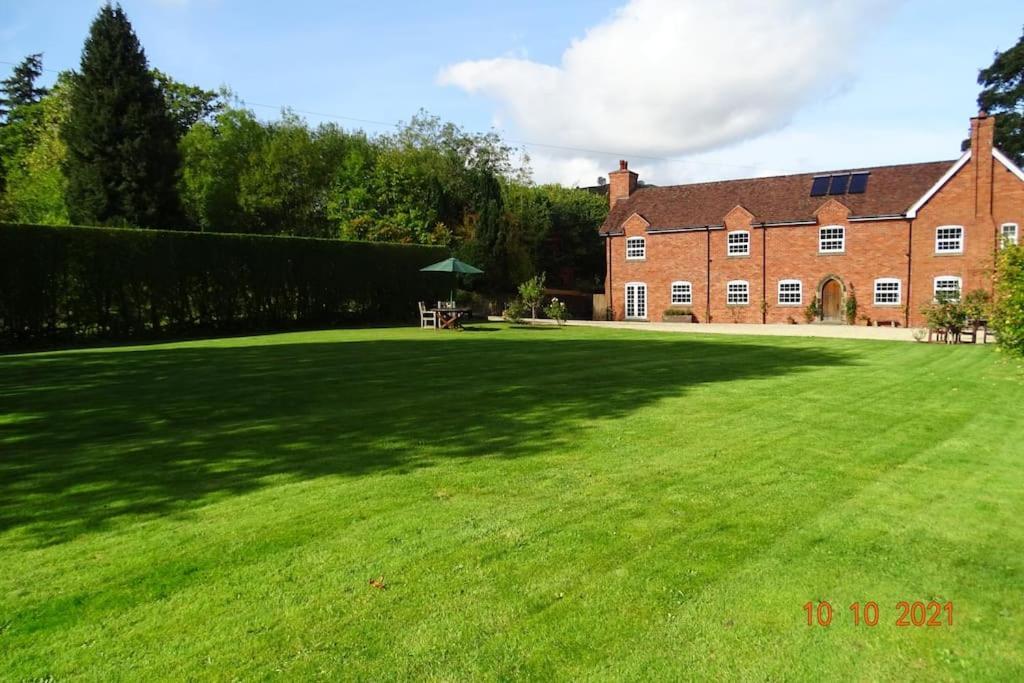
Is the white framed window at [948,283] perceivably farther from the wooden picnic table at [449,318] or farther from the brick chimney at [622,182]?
the wooden picnic table at [449,318]

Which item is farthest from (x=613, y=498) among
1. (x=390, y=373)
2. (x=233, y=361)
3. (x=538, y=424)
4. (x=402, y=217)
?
(x=402, y=217)

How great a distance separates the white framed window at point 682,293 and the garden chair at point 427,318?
1700 centimetres

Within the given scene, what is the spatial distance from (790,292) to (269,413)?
3395 centimetres

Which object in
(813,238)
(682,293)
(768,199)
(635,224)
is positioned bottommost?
(682,293)

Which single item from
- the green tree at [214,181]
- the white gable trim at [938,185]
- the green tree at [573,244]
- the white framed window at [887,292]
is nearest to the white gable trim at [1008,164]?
the white gable trim at [938,185]

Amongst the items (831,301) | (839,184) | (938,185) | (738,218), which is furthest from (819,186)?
(831,301)

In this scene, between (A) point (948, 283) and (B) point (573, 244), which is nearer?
(A) point (948, 283)

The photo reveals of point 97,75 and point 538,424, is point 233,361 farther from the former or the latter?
point 97,75

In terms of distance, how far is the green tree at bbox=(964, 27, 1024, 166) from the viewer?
48.5 metres

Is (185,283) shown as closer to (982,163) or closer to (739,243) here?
(739,243)

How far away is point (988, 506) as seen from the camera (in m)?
5.13

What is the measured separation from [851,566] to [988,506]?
76.9 inches

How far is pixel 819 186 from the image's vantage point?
3756 cm

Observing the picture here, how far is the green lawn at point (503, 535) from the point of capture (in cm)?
313
